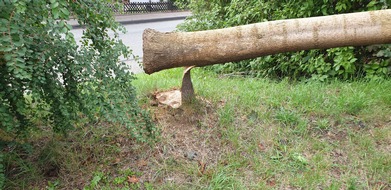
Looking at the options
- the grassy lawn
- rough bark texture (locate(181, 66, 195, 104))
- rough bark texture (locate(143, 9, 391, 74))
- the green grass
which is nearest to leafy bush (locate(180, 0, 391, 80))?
the green grass

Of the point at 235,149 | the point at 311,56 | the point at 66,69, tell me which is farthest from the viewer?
the point at 311,56

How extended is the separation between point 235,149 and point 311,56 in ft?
7.92

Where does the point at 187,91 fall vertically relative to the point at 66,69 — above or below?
below

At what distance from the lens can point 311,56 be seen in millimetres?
4500

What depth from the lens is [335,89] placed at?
3.74 metres

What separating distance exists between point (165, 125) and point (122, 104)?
0.83 metres

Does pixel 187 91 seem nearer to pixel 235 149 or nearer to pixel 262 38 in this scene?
pixel 235 149

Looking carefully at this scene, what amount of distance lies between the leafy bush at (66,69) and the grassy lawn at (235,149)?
0.35m

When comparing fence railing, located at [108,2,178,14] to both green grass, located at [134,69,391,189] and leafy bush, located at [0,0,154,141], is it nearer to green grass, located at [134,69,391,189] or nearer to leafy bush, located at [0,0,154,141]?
green grass, located at [134,69,391,189]

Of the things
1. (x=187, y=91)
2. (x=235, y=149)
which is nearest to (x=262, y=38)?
(x=187, y=91)

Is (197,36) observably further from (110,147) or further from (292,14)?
(292,14)

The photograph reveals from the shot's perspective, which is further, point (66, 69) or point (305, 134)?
point (305, 134)

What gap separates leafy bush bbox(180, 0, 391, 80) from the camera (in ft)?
13.1

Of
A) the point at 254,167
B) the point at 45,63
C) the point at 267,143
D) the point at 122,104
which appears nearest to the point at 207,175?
the point at 254,167
